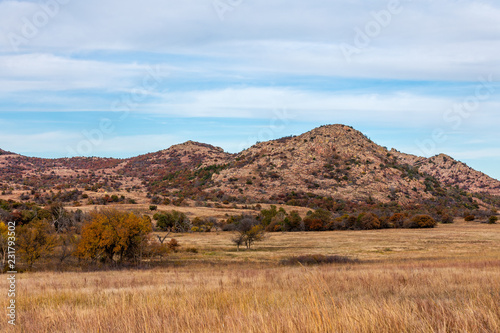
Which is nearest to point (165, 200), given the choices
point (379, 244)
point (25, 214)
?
point (25, 214)

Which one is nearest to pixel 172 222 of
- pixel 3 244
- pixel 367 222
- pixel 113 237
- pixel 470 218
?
pixel 367 222

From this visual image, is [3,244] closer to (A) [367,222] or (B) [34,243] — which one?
(B) [34,243]

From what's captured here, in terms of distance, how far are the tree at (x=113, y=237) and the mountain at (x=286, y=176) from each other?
6253 cm

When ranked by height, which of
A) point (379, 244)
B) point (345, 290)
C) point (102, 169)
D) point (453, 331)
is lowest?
point (379, 244)

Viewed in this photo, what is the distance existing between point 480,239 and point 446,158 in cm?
13453

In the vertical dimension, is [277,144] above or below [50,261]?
above

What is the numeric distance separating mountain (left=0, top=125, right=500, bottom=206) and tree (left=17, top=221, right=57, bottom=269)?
212 ft

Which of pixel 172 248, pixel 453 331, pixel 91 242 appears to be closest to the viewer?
pixel 453 331

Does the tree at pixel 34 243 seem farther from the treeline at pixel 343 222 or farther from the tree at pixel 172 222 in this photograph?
the treeline at pixel 343 222

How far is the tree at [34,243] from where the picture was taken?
3027cm

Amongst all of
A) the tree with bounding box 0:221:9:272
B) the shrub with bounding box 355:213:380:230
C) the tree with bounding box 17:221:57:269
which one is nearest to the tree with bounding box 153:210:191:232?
the shrub with bounding box 355:213:380:230

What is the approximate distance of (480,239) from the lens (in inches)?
1762

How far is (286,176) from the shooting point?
10888 centimetres

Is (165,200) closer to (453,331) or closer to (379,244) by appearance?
(379,244)
